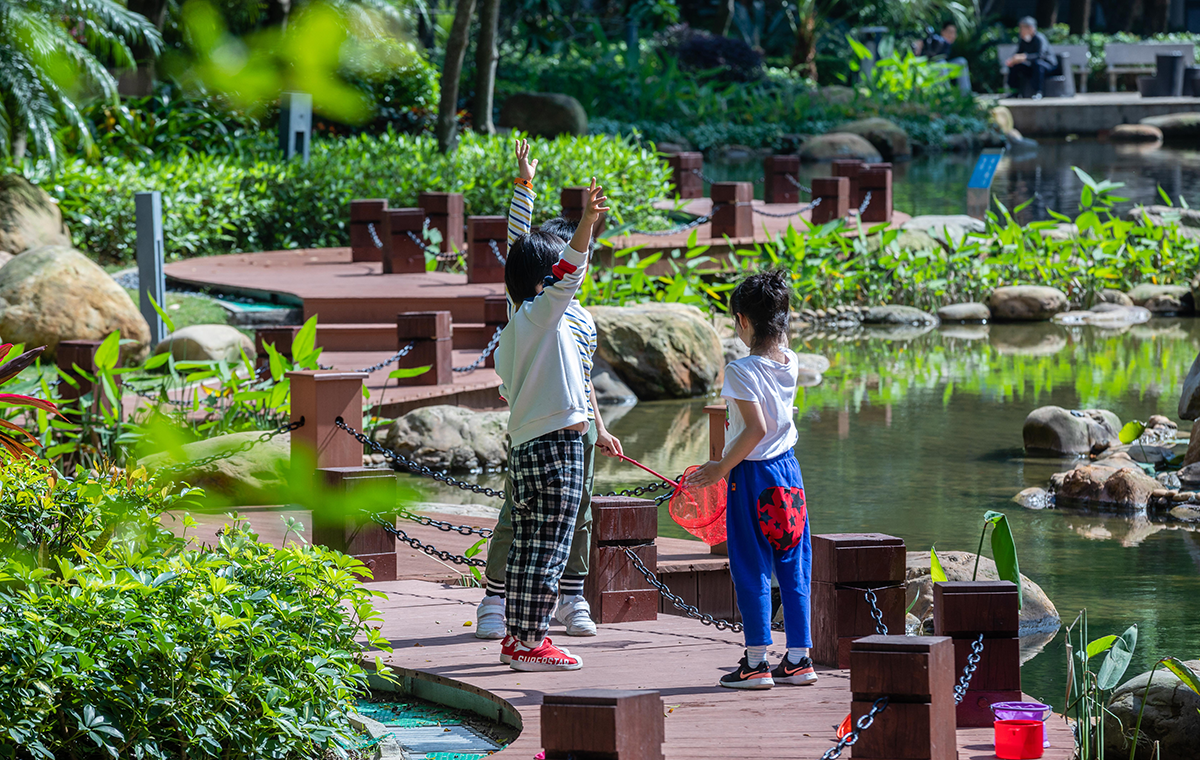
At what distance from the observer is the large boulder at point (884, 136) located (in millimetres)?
29938

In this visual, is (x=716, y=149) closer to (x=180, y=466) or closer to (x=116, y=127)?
(x=116, y=127)

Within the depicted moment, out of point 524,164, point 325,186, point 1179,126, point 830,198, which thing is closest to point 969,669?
point 524,164

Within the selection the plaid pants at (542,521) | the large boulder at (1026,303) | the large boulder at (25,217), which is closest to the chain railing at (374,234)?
the large boulder at (25,217)

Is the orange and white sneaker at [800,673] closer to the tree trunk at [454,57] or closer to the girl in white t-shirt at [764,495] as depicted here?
the girl in white t-shirt at [764,495]

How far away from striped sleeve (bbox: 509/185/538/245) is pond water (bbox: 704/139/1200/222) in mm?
15231

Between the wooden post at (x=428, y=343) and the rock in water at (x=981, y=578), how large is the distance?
13.8 ft

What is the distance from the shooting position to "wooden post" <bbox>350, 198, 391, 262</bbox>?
1316 centimetres

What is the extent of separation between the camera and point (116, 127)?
16.3 m

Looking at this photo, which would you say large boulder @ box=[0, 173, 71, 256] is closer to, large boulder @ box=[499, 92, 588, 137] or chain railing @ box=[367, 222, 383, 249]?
chain railing @ box=[367, 222, 383, 249]

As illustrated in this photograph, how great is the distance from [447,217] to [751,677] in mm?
9653

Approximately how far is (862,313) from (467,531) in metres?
9.64

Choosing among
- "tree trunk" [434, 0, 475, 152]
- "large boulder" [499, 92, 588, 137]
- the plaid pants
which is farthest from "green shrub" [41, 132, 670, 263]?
"large boulder" [499, 92, 588, 137]

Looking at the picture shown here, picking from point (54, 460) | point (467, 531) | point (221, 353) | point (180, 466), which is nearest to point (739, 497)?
point (467, 531)

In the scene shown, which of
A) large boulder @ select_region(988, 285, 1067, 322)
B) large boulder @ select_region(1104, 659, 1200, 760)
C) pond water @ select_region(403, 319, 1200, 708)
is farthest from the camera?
large boulder @ select_region(988, 285, 1067, 322)
